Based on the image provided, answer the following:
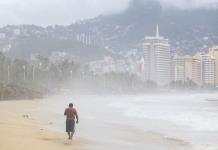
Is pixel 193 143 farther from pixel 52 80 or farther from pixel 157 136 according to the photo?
pixel 52 80

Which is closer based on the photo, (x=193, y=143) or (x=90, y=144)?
(x=90, y=144)

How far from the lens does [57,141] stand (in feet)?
51.9

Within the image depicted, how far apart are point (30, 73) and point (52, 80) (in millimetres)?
15738

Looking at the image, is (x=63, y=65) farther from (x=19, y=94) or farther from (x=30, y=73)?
(x=19, y=94)

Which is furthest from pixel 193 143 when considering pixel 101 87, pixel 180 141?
pixel 101 87

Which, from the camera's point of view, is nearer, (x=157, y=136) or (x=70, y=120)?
(x=70, y=120)

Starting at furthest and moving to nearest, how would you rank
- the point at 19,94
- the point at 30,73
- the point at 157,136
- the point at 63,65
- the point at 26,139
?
the point at 63,65 < the point at 30,73 < the point at 19,94 < the point at 157,136 < the point at 26,139

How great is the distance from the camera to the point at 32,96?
7350 cm

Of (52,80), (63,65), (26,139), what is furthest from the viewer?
(63,65)

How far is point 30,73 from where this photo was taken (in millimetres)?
106250

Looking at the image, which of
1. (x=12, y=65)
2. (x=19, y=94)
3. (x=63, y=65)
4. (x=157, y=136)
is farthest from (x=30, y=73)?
(x=157, y=136)

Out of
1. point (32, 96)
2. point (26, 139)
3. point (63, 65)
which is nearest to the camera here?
point (26, 139)

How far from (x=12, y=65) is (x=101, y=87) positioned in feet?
185

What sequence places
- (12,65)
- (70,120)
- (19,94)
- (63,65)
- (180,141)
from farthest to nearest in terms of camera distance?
(63,65) < (12,65) < (19,94) < (180,141) < (70,120)
